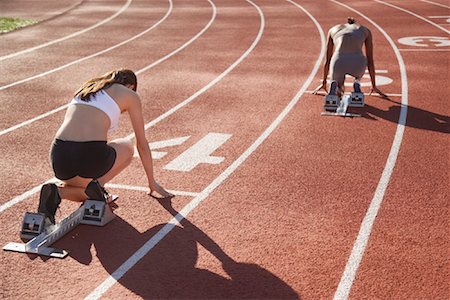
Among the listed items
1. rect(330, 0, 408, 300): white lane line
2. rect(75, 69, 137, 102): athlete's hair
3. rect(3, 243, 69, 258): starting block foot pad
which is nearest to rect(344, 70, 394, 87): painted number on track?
rect(330, 0, 408, 300): white lane line

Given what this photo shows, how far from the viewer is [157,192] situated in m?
6.56

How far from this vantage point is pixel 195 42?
15.8 metres

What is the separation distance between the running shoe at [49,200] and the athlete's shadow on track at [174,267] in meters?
0.30

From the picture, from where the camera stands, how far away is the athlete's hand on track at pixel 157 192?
6.44m

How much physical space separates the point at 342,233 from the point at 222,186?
164 centimetres

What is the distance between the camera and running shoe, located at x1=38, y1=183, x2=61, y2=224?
18.6 feet

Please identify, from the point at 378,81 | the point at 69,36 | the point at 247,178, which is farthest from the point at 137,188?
the point at 69,36

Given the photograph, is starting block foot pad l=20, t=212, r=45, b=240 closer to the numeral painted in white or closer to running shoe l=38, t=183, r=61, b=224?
running shoe l=38, t=183, r=61, b=224

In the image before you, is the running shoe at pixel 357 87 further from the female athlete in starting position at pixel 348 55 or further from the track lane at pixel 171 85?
the track lane at pixel 171 85

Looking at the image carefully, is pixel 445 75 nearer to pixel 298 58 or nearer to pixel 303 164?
pixel 298 58

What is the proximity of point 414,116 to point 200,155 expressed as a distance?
3.51 meters

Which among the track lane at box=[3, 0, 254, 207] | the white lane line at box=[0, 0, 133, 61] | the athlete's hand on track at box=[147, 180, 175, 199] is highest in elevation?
the athlete's hand on track at box=[147, 180, 175, 199]

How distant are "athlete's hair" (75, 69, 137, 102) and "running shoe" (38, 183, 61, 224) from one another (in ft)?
2.82

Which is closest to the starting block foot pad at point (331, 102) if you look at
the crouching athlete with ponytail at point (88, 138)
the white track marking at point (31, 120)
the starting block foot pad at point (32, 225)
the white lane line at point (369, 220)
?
the white lane line at point (369, 220)
